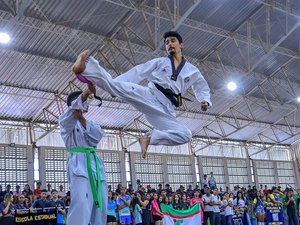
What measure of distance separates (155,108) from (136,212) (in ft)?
27.0

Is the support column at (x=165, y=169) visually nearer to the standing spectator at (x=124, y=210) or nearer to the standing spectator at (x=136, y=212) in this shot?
the standing spectator at (x=136, y=212)

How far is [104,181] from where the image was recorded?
175 inches

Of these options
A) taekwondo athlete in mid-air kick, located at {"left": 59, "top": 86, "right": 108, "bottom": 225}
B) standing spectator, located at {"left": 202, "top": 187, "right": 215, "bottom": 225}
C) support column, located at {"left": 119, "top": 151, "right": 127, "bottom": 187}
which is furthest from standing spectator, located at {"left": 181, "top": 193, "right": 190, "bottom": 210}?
support column, located at {"left": 119, "top": 151, "right": 127, "bottom": 187}

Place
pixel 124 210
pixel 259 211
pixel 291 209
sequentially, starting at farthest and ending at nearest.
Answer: pixel 291 209, pixel 259 211, pixel 124 210

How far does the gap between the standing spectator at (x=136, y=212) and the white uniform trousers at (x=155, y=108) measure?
8.02 metres

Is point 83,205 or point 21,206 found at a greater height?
point 21,206

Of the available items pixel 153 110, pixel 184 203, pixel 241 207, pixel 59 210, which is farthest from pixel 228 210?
pixel 153 110

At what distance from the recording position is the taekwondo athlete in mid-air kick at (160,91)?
183 inches

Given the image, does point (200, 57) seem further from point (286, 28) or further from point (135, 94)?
point (135, 94)

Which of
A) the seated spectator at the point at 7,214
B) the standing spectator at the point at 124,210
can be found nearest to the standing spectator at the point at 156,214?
the standing spectator at the point at 124,210

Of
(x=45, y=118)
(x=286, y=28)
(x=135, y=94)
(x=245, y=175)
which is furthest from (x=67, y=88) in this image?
(x=245, y=175)

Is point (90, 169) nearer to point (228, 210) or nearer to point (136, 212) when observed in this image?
point (136, 212)

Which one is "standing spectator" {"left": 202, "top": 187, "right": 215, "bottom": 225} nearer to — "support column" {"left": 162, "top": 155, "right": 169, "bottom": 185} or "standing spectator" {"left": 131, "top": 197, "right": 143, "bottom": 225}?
"standing spectator" {"left": 131, "top": 197, "right": 143, "bottom": 225}

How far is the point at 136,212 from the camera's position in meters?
12.4
